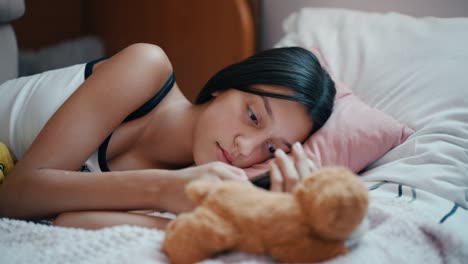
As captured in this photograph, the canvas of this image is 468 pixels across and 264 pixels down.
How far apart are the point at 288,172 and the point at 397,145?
44 centimetres

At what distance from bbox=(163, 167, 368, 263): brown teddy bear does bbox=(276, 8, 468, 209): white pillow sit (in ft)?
1.31

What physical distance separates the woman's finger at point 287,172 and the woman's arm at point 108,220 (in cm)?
24

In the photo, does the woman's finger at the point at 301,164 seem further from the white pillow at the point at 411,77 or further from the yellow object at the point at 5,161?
the yellow object at the point at 5,161

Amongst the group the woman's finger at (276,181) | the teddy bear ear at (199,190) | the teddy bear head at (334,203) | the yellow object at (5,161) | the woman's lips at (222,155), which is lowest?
the yellow object at (5,161)

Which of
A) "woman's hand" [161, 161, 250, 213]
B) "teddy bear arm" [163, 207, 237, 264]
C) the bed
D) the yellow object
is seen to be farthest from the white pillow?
the yellow object

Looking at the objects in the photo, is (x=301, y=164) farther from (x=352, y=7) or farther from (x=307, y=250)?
(x=352, y=7)

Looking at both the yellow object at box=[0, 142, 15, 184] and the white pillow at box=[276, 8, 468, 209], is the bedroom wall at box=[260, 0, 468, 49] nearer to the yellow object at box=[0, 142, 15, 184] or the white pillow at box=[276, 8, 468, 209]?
the white pillow at box=[276, 8, 468, 209]

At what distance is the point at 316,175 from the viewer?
24.1 inches

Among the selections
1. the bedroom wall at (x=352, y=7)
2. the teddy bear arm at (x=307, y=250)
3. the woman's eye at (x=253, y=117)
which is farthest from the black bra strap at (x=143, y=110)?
the bedroom wall at (x=352, y=7)

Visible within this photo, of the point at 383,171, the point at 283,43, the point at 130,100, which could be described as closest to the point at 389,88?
the point at 383,171

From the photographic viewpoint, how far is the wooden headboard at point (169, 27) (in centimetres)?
171

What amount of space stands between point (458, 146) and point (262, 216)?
23.0 inches

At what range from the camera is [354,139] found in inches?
41.4

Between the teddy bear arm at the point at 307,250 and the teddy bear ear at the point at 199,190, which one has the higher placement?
the teddy bear ear at the point at 199,190
